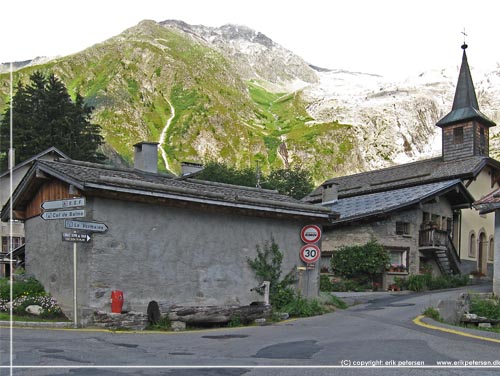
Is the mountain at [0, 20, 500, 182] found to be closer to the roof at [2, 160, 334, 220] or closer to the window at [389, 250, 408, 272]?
the window at [389, 250, 408, 272]

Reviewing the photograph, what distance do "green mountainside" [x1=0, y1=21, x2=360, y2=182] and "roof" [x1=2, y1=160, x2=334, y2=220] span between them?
2544 inches

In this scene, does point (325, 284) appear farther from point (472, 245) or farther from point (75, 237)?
point (75, 237)

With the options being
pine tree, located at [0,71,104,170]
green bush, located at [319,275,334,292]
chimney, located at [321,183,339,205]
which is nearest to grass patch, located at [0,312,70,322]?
green bush, located at [319,275,334,292]

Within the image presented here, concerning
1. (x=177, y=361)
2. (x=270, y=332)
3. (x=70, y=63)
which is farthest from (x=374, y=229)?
(x=70, y=63)

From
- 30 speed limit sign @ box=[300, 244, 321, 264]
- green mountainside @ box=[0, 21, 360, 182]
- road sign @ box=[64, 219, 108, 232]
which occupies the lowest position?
30 speed limit sign @ box=[300, 244, 321, 264]

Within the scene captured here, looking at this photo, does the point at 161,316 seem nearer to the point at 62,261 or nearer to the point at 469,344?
the point at 62,261

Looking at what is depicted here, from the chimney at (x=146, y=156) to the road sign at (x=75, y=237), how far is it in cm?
669

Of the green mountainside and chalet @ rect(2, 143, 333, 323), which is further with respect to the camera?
the green mountainside

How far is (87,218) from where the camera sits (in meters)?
13.7

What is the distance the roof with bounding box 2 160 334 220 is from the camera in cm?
1368

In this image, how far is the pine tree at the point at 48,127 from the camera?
4119 cm

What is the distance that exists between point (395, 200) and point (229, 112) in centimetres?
8529

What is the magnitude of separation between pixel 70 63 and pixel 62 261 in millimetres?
111485

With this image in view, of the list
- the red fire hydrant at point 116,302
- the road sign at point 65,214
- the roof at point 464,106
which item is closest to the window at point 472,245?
the roof at point 464,106
